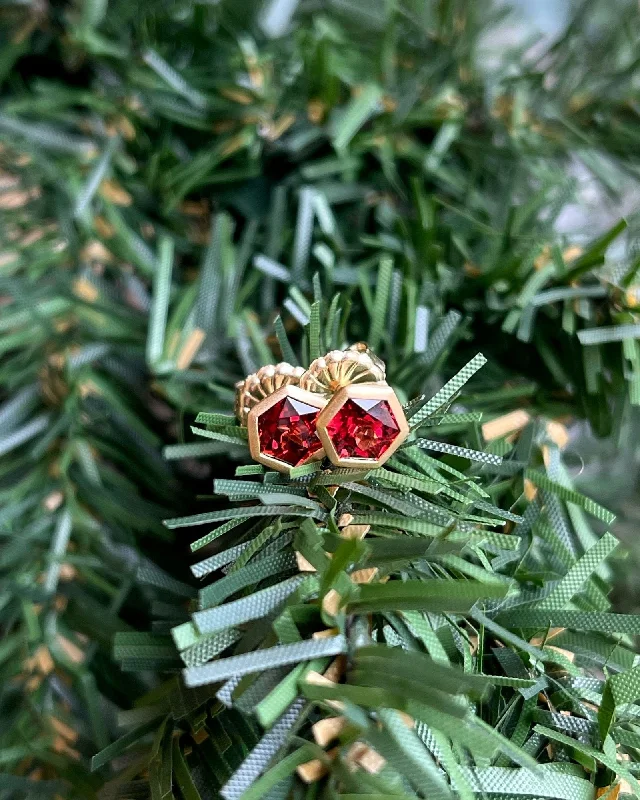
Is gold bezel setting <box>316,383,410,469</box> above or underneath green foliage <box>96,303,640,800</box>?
above

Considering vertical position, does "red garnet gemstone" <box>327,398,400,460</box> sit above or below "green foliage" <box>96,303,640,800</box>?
above

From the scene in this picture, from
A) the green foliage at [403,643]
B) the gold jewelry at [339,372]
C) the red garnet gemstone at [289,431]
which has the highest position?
the gold jewelry at [339,372]

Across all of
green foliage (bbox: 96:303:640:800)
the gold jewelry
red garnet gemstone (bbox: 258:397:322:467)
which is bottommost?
green foliage (bbox: 96:303:640:800)

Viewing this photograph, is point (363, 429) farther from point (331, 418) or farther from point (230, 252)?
point (230, 252)

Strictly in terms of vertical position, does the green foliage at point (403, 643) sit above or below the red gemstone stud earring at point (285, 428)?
below

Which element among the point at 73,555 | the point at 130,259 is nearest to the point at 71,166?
the point at 130,259

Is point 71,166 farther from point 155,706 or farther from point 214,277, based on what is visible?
point 155,706

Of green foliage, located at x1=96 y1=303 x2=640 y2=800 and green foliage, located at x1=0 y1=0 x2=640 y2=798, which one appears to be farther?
green foliage, located at x1=0 y1=0 x2=640 y2=798
